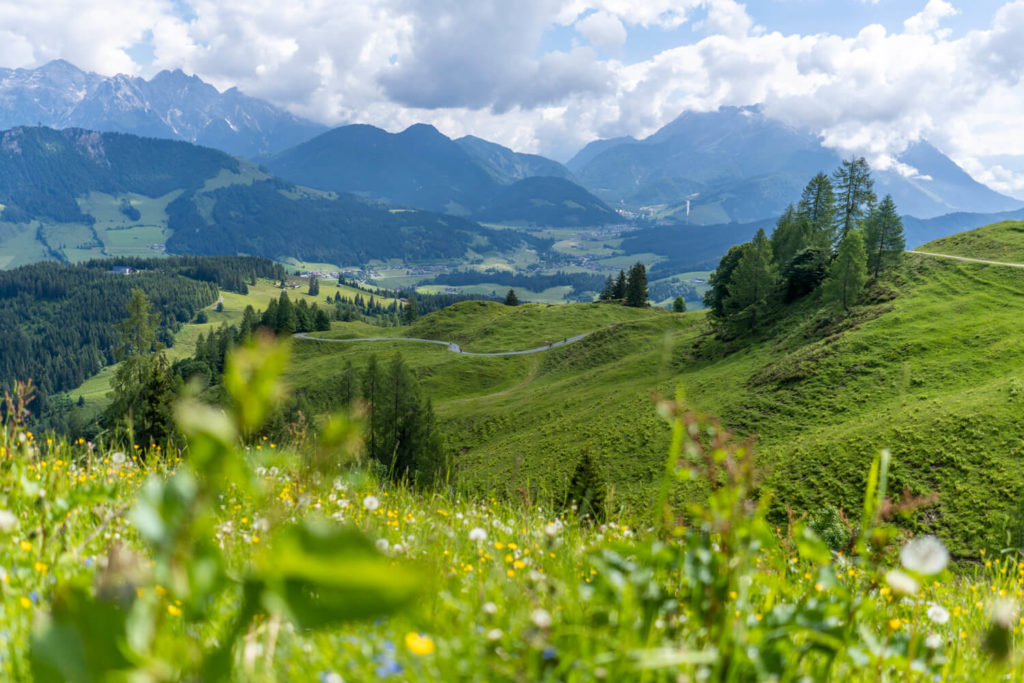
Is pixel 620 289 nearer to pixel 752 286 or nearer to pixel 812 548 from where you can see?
pixel 752 286

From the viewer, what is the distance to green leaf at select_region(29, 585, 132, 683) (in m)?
0.85

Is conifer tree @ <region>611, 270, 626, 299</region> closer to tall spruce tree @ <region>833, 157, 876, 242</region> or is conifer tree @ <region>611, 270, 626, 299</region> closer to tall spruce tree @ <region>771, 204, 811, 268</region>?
tall spruce tree @ <region>771, 204, 811, 268</region>

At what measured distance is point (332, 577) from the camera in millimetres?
826

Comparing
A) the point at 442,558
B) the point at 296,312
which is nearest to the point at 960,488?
the point at 442,558

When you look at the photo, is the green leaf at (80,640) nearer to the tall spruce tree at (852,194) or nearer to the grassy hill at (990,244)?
the grassy hill at (990,244)

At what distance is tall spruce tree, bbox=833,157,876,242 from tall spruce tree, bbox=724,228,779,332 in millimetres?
19647

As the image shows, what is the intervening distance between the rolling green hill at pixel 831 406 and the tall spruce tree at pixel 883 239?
8.10 ft

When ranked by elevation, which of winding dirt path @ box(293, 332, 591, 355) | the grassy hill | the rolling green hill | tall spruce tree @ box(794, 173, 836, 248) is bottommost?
winding dirt path @ box(293, 332, 591, 355)

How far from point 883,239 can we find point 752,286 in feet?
59.2

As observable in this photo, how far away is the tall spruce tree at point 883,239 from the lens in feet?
217

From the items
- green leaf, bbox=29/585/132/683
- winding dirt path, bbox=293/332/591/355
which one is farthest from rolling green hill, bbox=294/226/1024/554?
winding dirt path, bbox=293/332/591/355

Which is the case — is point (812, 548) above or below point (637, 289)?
above

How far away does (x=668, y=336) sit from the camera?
7.59ft

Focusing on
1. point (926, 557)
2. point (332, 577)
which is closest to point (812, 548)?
point (926, 557)
